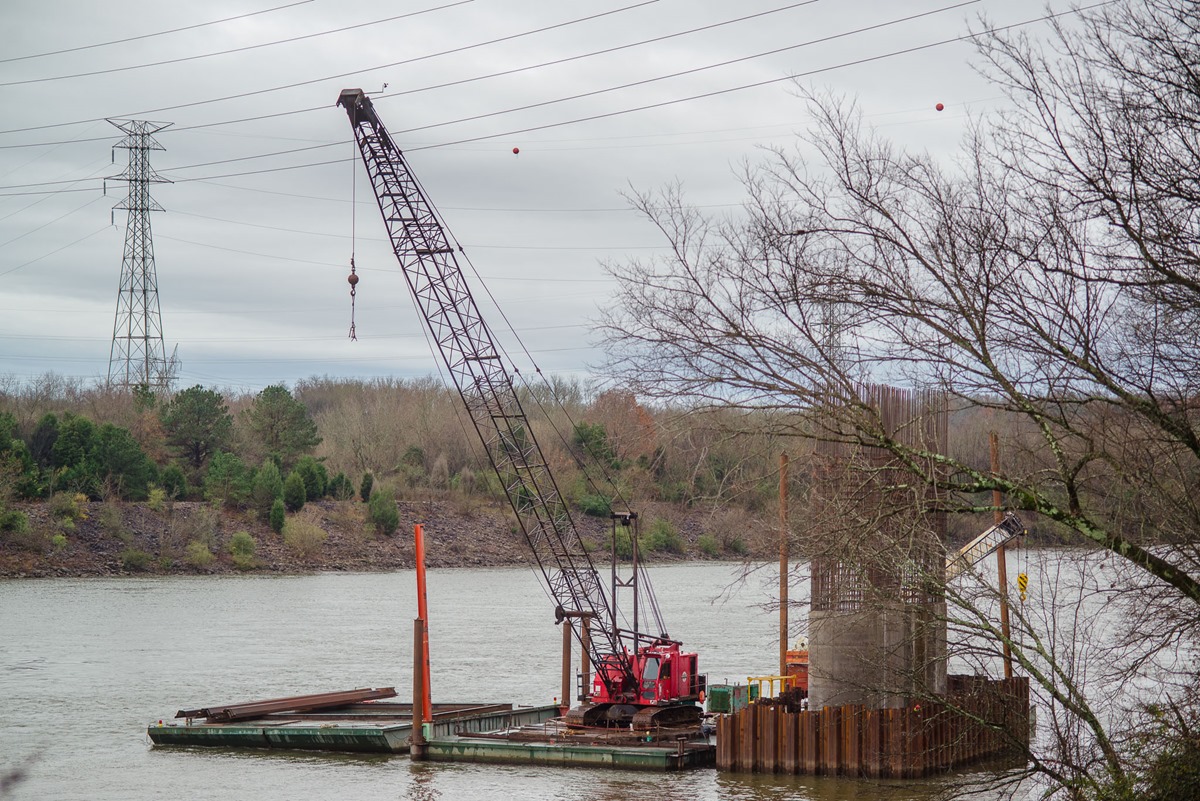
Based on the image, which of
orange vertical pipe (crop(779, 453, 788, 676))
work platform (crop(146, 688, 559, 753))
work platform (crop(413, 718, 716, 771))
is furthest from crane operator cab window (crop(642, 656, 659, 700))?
work platform (crop(146, 688, 559, 753))

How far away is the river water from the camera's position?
79.8ft

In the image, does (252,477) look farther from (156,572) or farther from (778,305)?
(778,305)

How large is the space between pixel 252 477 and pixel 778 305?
250ft

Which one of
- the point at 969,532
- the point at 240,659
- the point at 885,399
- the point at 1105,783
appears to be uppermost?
the point at 885,399

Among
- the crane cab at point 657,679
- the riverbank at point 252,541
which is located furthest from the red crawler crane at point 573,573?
the riverbank at point 252,541

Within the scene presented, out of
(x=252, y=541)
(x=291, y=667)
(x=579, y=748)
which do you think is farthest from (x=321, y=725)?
(x=252, y=541)

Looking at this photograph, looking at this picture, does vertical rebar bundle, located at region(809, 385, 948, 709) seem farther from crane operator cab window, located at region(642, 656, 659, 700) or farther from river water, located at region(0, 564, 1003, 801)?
crane operator cab window, located at region(642, 656, 659, 700)

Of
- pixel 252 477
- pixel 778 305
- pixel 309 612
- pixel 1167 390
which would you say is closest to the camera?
pixel 1167 390

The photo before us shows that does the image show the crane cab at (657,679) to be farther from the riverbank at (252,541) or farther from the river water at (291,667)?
the riverbank at (252,541)

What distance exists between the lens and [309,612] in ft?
193

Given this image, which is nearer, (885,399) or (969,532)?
(885,399)

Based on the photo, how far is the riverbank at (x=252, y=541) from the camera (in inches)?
2832

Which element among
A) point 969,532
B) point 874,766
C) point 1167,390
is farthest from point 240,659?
point 1167,390

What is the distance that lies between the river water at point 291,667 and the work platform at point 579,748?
0.84ft
